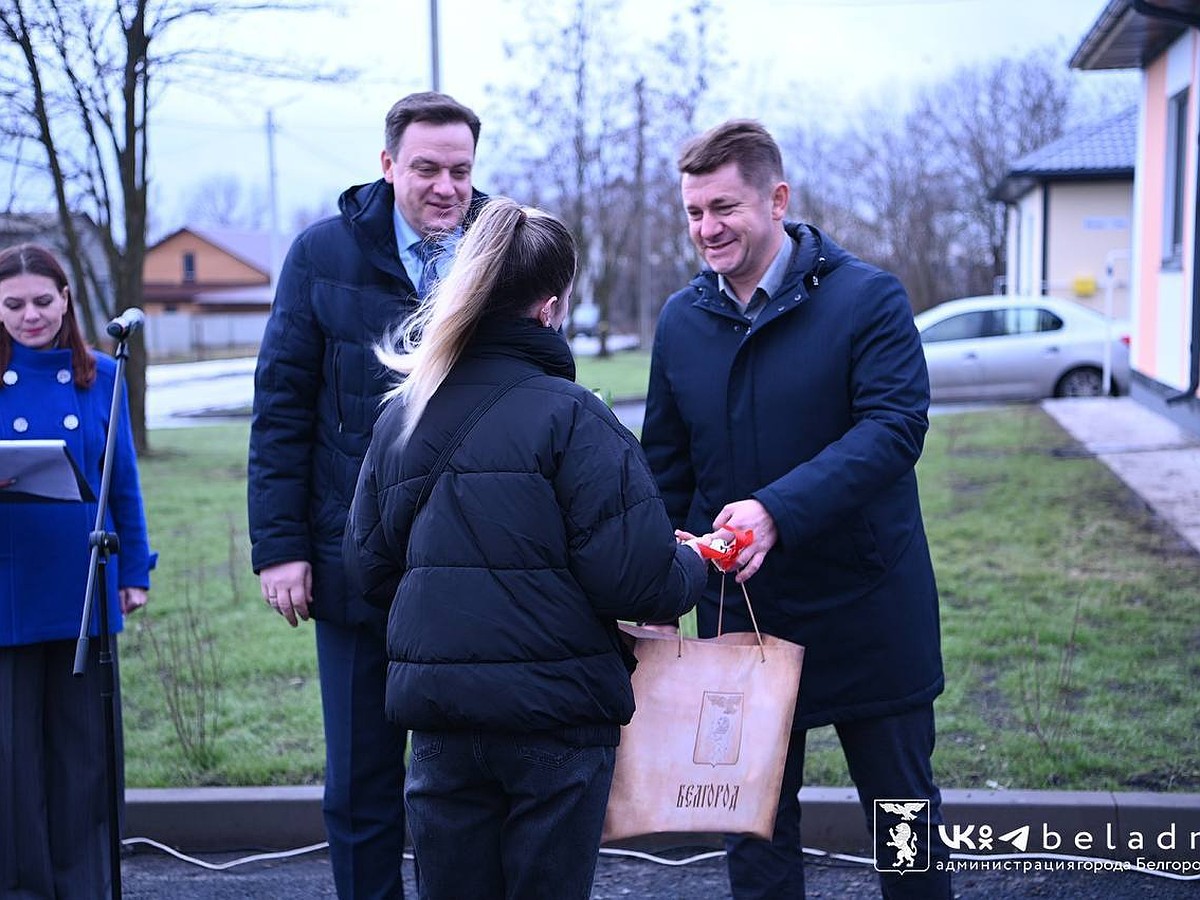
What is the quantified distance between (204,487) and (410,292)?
10.0 metres

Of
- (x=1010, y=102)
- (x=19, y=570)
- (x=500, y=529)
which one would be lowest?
(x=19, y=570)

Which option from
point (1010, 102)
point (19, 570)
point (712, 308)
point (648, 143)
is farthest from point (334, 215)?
point (1010, 102)

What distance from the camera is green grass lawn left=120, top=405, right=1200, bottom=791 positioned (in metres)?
4.81

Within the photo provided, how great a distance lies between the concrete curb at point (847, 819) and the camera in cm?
422

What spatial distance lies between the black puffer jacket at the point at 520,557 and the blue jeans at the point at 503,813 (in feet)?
0.18

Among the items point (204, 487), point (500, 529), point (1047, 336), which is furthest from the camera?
point (1047, 336)

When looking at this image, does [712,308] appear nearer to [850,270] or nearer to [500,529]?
[850,270]

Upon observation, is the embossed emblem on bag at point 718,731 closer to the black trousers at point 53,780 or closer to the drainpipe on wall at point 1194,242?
the black trousers at point 53,780

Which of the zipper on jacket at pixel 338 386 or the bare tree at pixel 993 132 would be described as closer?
the zipper on jacket at pixel 338 386

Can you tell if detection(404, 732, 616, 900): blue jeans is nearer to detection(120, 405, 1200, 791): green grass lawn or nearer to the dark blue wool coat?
the dark blue wool coat

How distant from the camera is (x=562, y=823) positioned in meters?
2.54

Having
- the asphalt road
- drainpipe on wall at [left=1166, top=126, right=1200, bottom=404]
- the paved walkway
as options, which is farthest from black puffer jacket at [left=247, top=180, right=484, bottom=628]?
drainpipe on wall at [left=1166, top=126, right=1200, bottom=404]

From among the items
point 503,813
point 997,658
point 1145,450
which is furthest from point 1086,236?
point 503,813

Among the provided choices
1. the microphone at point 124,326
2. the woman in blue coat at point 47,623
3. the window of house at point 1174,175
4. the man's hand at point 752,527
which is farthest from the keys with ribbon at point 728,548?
the window of house at point 1174,175
